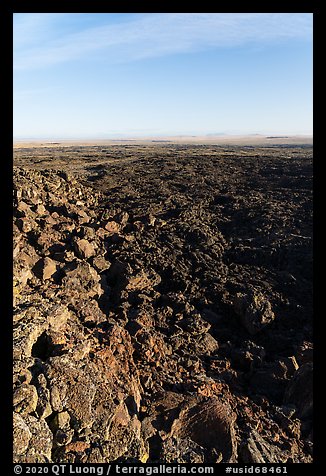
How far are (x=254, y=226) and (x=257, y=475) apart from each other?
11056mm

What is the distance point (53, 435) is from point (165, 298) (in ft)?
17.7

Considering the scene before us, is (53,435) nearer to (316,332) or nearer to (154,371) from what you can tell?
(154,371)

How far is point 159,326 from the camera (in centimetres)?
899

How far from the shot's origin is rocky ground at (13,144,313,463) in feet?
18.1

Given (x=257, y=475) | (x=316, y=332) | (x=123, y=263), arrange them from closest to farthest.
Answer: (x=257, y=475)
(x=316, y=332)
(x=123, y=263)

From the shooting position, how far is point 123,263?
35.9 feet

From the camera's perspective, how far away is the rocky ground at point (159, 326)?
5504 millimetres

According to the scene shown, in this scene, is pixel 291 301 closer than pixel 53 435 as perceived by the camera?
No
